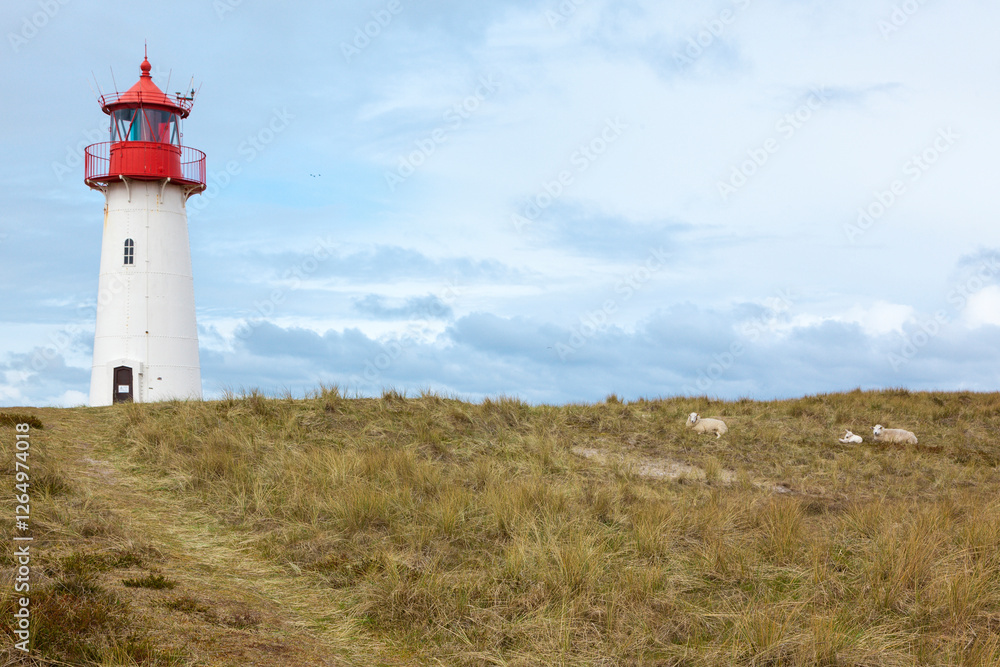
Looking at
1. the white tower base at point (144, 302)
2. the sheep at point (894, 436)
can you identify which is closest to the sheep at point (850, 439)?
the sheep at point (894, 436)

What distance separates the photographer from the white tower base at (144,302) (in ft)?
75.4

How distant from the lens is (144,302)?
2328 centimetres

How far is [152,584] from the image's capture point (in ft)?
22.2

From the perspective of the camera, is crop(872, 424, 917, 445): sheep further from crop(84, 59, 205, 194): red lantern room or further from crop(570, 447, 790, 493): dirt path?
crop(84, 59, 205, 194): red lantern room

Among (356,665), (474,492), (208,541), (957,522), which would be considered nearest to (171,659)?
(356,665)

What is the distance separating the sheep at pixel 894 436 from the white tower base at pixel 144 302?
754 inches

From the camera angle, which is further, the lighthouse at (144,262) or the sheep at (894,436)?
the lighthouse at (144,262)

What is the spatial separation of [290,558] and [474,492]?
2865mm

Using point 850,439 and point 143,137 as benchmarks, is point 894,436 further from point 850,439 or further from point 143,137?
point 143,137

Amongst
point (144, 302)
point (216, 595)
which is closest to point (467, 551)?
point (216, 595)

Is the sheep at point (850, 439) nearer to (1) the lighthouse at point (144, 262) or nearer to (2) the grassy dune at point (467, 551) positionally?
(2) the grassy dune at point (467, 551)

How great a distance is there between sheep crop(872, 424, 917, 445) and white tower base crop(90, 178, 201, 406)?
1915 cm

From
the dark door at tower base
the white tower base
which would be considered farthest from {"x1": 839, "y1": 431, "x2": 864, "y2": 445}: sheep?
the dark door at tower base

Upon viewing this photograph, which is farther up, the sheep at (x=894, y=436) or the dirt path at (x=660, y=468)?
the sheep at (x=894, y=436)
